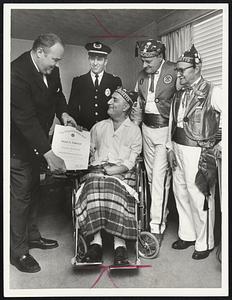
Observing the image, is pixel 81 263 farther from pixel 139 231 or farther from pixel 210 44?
pixel 210 44

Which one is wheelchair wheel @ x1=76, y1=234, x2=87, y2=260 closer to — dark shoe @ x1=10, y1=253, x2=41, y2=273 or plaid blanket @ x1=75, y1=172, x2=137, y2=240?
plaid blanket @ x1=75, y1=172, x2=137, y2=240

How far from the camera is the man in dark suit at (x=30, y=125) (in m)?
2.60

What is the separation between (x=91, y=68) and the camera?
8.98ft

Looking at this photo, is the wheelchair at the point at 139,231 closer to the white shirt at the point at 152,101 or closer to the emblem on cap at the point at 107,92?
the white shirt at the point at 152,101

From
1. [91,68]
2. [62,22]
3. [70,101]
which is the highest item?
[62,22]

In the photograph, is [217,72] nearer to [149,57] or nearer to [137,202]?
[149,57]

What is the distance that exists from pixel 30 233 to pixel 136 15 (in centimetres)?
154

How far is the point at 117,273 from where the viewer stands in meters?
2.61

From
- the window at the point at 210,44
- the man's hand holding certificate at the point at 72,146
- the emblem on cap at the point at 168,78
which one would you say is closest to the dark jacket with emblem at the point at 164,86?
the emblem on cap at the point at 168,78

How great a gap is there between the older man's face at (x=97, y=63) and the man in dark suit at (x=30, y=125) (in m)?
0.21

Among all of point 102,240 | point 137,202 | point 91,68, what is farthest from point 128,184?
point 91,68

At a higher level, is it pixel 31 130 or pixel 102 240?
pixel 31 130

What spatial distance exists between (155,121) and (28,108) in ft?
2.69

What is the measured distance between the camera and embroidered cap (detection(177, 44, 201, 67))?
103 inches
